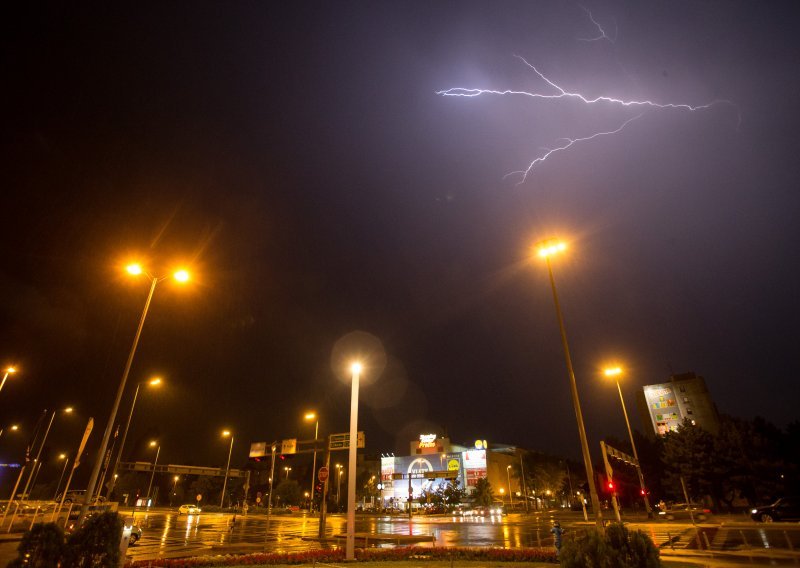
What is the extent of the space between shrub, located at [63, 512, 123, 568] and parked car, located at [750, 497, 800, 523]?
4148 centimetres

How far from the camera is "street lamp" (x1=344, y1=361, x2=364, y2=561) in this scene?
13703 mm

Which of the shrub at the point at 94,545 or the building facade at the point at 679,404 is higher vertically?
the building facade at the point at 679,404

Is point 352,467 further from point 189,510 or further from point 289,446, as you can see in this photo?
point 189,510

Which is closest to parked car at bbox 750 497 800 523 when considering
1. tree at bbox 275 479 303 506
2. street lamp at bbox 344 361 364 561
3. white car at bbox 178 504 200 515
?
street lamp at bbox 344 361 364 561

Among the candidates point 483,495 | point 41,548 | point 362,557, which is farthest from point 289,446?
point 483,495

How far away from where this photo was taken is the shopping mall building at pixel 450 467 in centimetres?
11438

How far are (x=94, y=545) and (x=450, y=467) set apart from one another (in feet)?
384

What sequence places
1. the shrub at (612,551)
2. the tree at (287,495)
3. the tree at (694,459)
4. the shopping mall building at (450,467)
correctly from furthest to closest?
the shopping mall building at (450,467)
the tree at (287,495)
the tree at (694,459)
the shrub at (612,551)

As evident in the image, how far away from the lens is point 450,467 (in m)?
115

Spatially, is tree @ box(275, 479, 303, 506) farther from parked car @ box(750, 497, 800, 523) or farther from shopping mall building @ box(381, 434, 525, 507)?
parked car @ box(750, 497, 800, 523)

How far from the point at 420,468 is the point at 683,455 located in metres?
87.3

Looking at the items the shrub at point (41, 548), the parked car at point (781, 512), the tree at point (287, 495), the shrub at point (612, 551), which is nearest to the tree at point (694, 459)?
the parked car at point (781, 512)

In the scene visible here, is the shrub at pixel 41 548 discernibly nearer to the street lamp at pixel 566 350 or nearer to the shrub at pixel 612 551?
the shrub at pixel 612 551

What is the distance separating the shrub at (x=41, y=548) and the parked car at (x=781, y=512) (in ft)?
139
